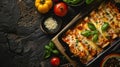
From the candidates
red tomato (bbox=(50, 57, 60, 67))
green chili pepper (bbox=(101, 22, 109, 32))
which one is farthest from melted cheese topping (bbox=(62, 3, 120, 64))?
red tomato (bbox=(50, 57, 60, 67))

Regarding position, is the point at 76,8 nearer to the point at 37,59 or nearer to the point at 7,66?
the point at 37,59

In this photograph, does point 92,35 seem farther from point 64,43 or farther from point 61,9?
point 61,9

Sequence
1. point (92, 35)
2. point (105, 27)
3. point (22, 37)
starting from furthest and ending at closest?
point (22, 37)
point (92, 35)
point (105, 27)

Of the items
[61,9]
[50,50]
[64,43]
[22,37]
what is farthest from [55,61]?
[61,9]

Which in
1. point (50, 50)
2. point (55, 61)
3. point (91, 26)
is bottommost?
point (55, 61)

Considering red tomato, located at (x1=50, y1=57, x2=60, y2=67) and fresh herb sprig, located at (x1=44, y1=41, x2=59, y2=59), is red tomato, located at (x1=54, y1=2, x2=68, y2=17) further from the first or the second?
red tomato, located at (x1=50, y1=57, x2=60, y2=67)

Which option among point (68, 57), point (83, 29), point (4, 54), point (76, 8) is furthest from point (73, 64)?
point (4, 54)
